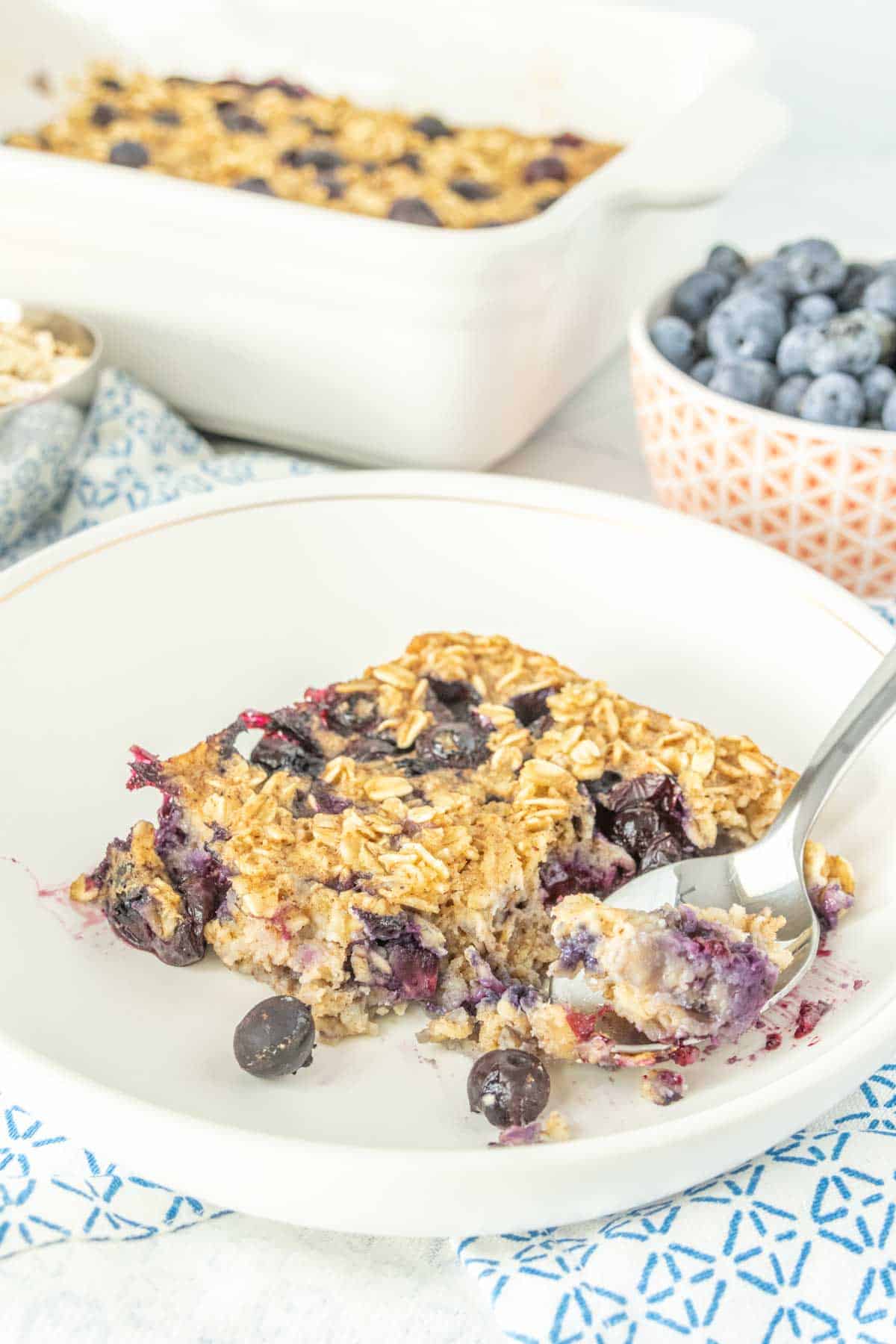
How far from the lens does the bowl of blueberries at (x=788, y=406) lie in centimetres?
170

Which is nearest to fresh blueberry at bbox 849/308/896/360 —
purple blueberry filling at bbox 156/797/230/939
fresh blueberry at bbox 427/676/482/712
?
fresh blueberry at bbox 427/676/482/712

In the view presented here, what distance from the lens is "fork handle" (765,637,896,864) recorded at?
127 cm

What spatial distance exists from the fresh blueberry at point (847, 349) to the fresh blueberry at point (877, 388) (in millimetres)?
11

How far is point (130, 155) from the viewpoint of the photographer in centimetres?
246

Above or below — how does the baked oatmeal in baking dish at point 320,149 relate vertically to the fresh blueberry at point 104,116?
above

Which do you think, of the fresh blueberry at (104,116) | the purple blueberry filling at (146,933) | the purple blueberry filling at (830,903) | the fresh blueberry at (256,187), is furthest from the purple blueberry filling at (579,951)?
the fresh blueberry at (104,116)

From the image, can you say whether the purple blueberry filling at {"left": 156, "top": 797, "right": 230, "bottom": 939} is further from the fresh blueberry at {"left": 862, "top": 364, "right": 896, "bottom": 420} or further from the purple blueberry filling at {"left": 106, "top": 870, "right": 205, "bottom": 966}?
the fresh blueberry at {"left": 862, "top": 364, "right": 896, "bottom": 420}

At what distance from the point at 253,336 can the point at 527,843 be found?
104 cm

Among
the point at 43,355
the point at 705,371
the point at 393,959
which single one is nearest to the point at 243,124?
the point at 43,355

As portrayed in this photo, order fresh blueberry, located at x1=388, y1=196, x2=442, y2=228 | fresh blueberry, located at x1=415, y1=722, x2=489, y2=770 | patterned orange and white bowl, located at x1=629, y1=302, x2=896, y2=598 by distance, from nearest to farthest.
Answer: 1. fresh blueberry, located at x1=415, y1=722, x2=489, y2=770
2. patterned orange and white bowl, located at x1=629, y1=302, x2=896, y2=598
3. fresh blueberry, located at x1=388, y1=196, x2=442, y2=228

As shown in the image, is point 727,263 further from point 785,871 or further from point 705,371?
point 785,871

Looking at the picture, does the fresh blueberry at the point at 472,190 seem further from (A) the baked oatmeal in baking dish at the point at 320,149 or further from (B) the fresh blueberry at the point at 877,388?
(B) the fresh blueberry at the point at 877,388

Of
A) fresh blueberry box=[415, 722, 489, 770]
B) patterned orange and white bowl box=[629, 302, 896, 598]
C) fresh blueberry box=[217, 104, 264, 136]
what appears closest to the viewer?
fresh blueberry box=[415, 722, 489, 770]

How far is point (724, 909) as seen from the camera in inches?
48.1
